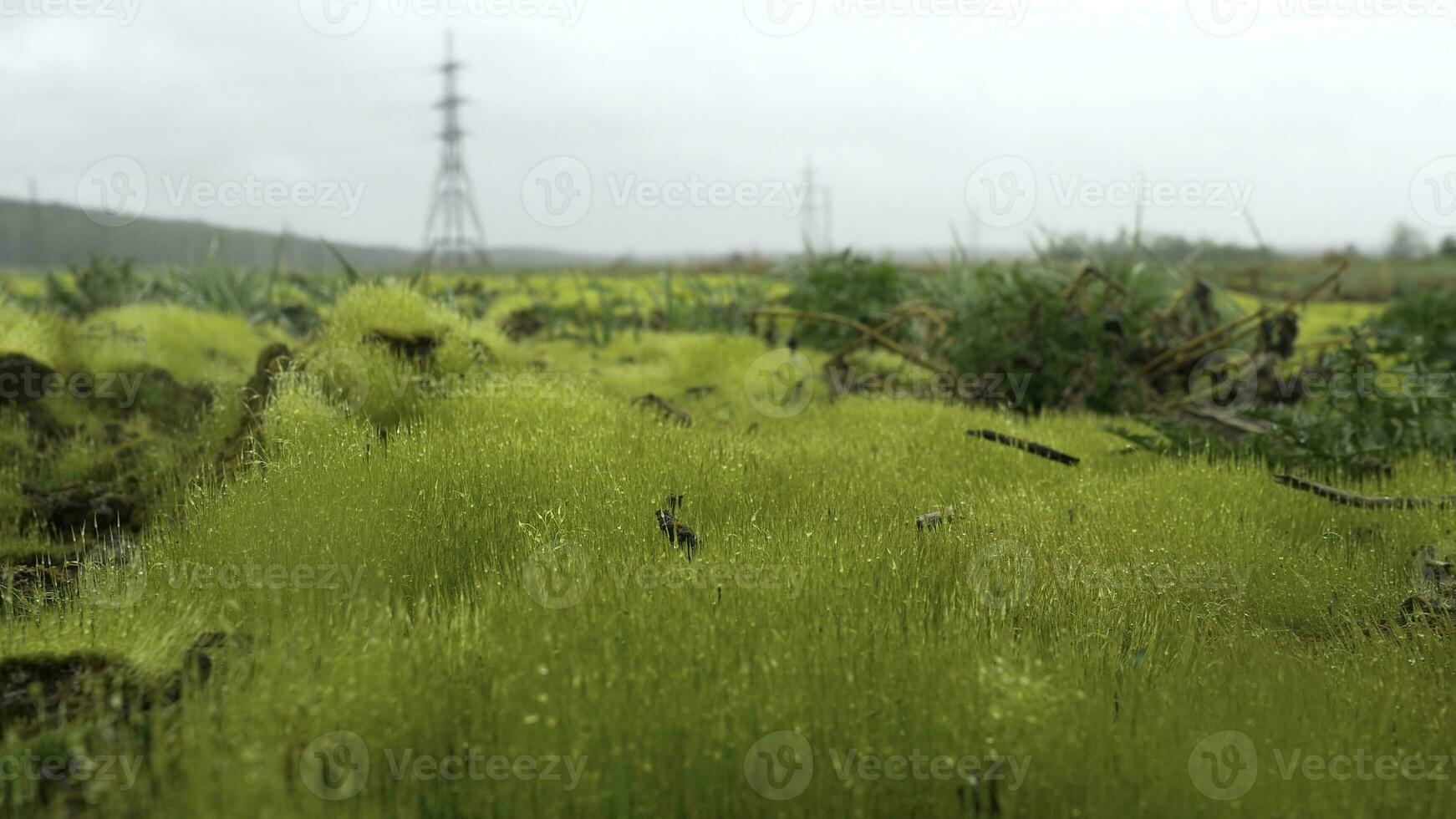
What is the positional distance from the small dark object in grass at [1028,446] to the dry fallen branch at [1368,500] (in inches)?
39.3

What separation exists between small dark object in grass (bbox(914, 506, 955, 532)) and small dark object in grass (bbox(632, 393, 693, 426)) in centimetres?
232

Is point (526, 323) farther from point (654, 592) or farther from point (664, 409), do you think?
point (654, 592)

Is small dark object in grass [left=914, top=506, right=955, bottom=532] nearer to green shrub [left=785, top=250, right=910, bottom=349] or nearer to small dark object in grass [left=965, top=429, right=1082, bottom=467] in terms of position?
small dark object in grass [left=965, top=429, right=1082, bottom=467]

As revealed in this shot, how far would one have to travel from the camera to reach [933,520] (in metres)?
3.82

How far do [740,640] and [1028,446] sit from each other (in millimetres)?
3062

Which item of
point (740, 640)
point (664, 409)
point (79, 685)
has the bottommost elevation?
point (79, 685)

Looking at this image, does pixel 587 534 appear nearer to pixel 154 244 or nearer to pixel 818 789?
pixel 818 789

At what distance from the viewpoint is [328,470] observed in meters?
3.83

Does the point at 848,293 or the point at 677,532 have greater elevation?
the point at 848,293

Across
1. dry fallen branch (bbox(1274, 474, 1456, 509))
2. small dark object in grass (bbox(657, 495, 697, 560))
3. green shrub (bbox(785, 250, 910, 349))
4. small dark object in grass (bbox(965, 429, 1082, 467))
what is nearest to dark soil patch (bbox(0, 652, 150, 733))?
small dark object in grass (bbox(657, 495, 697, 560))

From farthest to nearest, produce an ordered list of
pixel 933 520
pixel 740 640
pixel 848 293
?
1. pixel 848 293
2. pixel 933 520
3. pixel 740 640

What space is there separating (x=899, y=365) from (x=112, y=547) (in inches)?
274

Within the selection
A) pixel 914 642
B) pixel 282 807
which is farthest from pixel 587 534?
pixel 282 807

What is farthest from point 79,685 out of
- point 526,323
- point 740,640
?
point 526,323
